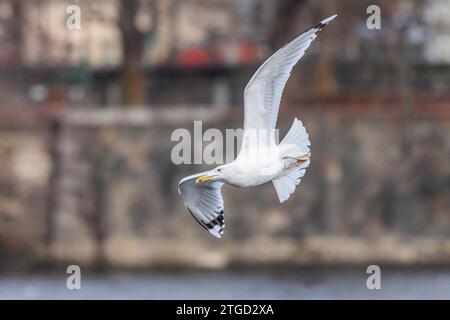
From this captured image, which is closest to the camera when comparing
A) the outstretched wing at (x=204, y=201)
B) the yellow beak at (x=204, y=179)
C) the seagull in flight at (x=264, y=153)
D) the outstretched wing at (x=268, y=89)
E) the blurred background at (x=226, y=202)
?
the seagull in flight at (x=264, y=153)

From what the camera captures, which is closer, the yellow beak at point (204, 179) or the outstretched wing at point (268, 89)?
the yellow beak at point (204, 179)

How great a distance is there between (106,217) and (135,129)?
149cm

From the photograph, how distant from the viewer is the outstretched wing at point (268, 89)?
39.5ft

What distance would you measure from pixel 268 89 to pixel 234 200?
14.4 meters

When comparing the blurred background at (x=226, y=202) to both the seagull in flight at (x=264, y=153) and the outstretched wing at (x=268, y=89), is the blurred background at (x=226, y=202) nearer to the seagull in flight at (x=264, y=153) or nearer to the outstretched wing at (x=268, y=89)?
the seagull in flight at (x=264, y=153)

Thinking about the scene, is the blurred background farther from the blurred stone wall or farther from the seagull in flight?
the seagull in flight

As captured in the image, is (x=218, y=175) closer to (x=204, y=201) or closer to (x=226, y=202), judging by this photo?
(x=204, y=201)

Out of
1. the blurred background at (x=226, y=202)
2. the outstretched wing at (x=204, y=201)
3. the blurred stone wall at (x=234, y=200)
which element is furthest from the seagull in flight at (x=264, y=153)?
the blurred stone wall at (x=234, y=200)

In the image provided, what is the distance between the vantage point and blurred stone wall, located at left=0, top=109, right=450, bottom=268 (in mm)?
26344

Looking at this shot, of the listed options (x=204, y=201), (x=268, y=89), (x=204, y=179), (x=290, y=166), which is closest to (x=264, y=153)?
(x=290, y=166)

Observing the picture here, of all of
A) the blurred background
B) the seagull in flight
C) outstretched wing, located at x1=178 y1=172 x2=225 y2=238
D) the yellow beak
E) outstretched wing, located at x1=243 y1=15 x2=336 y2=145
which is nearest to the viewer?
the seagull in flight

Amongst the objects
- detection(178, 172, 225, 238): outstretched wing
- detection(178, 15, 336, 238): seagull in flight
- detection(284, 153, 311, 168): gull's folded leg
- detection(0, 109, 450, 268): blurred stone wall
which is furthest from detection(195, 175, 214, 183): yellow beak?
detection(0, 109, 450, 268): blurred stone wall

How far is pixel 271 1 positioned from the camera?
99.5 ft
